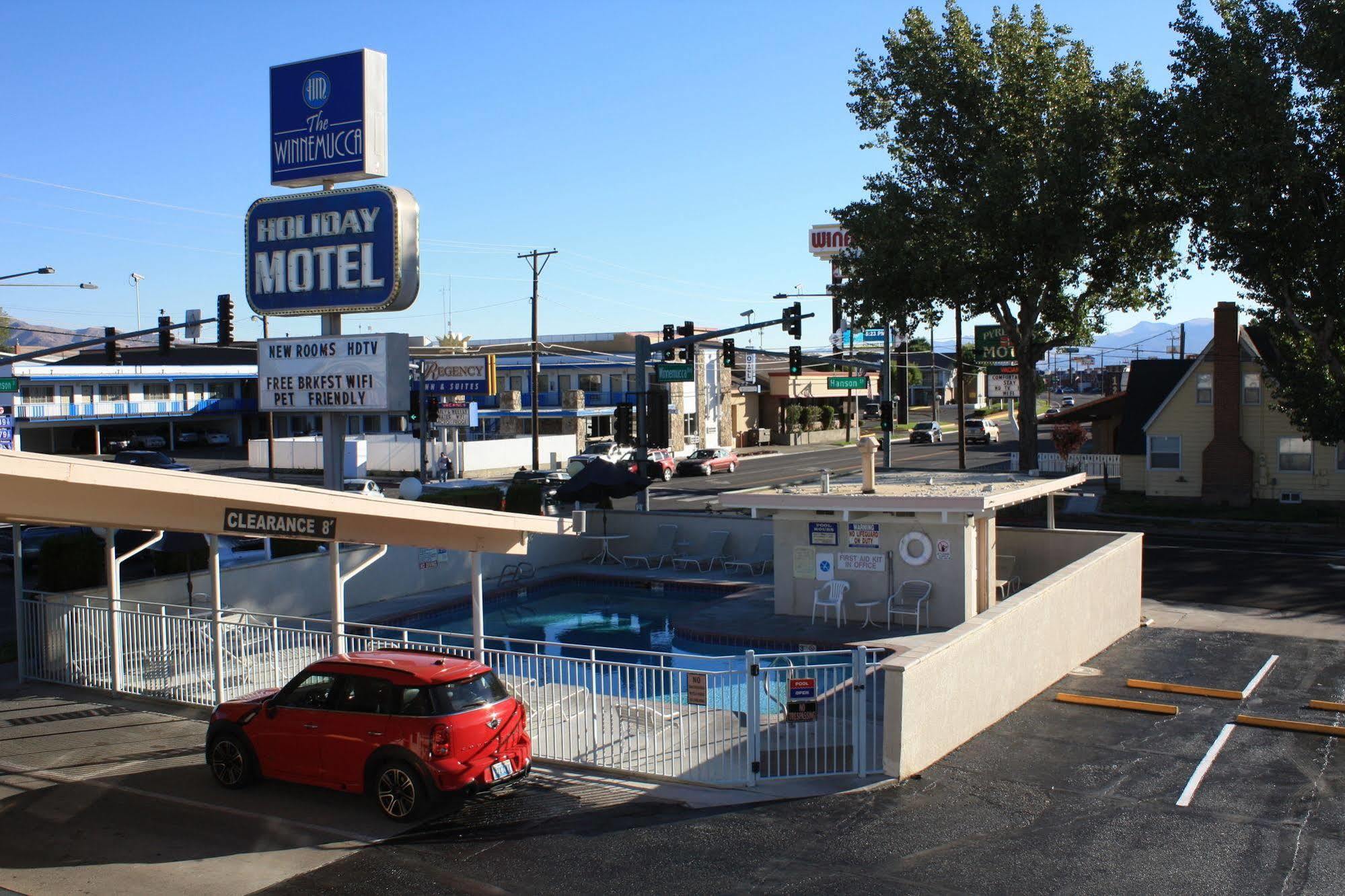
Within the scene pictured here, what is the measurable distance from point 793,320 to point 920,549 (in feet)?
45.9

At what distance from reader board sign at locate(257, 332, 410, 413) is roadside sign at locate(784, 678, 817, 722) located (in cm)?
1019

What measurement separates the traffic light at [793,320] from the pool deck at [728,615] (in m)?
8.97

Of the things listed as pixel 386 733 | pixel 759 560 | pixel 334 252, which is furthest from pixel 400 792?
pixel 759 560

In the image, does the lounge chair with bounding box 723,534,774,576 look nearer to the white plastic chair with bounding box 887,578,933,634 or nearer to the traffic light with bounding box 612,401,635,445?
the traffic light with bounding box 612,401,635,445

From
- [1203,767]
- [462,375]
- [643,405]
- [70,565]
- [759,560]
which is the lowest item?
[1203,767]

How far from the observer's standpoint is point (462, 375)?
160ft

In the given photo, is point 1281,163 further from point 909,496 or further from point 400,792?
point 400,792

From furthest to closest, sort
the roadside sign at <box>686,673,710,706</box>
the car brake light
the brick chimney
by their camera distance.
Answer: the brick chimney, the roadside sign at <box>686,673,710,706</box>, the car brake light

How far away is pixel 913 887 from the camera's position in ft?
29.0

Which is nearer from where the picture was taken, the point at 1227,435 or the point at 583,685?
the point at 583,685

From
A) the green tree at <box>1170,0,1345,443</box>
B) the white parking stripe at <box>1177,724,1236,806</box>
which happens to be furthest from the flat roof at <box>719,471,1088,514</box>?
the green tree at <box>1170,0,1345,443</box>

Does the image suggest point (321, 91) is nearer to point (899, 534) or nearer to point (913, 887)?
point (899, 534)

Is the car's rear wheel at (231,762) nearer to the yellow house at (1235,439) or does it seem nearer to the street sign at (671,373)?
the street sign at (671,373)

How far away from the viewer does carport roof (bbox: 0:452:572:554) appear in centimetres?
952
